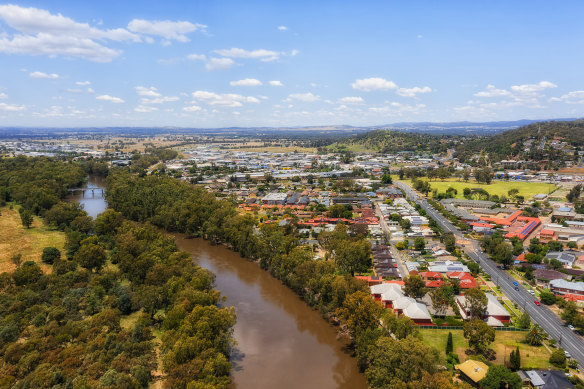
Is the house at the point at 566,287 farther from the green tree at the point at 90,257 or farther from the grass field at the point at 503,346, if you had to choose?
the green tree at the point at 90,257

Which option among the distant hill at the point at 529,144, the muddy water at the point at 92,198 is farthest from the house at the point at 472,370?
the distant hill at the point at 529,144

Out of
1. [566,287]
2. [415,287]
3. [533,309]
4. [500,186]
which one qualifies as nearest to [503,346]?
[415,287]

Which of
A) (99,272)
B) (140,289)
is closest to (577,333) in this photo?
(140,289)

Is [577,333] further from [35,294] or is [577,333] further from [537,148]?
[537,148]

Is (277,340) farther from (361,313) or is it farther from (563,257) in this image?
(563,257)

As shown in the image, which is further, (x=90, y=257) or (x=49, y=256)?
(x=49, y=256)

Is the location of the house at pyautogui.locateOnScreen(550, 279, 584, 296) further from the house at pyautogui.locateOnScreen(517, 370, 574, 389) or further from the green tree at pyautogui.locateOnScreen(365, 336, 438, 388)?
the green tree at pyautogui.locateOnScreen(365, 336, 438, 388)

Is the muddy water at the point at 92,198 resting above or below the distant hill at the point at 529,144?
below
